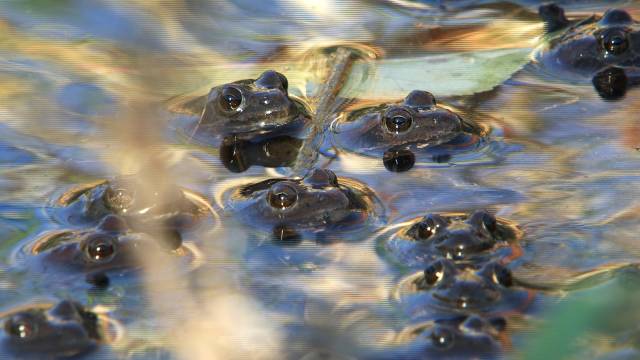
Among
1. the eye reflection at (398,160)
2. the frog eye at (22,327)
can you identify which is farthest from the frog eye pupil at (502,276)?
the frog eye at (22,327)

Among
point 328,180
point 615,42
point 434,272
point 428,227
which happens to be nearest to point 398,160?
point 328,180

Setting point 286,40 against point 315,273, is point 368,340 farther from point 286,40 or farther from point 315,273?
point 286,40

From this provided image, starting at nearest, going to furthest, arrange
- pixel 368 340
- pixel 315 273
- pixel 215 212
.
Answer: pixel 368 340, pixel 315 273, pixel 215 212

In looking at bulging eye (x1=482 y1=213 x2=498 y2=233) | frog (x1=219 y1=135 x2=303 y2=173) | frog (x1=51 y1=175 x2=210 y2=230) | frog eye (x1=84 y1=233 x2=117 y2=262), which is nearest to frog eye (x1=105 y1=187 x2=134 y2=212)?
frog (x1=51 y1=175 x2=210 y2=230)

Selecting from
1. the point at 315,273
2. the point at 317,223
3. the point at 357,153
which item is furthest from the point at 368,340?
the point at 357,153

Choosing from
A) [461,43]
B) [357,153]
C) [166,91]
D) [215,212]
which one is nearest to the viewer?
[215,212]

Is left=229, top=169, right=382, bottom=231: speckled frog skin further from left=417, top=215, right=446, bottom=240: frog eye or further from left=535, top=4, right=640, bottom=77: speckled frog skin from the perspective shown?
left=535, top=4, right=640, bottom=77: speckled frog skin
